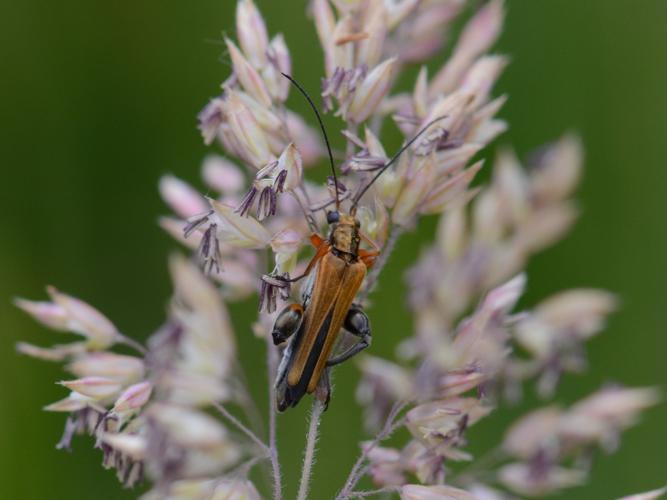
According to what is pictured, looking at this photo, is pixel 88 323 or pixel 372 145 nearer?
pixel 372 145

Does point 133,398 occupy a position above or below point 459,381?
below

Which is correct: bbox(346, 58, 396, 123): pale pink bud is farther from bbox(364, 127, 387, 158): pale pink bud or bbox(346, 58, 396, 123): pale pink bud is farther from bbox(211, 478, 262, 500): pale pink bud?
bbox(211, 478, 262, 500): pale pink bud

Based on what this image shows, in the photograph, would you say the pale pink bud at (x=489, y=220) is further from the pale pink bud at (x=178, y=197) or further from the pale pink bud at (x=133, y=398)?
the pale pink bud at (x=133, y=398)

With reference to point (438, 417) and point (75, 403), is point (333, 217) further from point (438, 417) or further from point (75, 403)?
A: point (75, 403)

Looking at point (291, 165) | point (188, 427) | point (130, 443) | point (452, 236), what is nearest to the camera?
point (188, 427)

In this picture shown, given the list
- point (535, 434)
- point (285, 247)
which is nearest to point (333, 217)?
point (285, 247)

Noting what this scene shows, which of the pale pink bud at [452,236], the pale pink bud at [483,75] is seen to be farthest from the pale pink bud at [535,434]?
the pale pink bud at [483,75]
